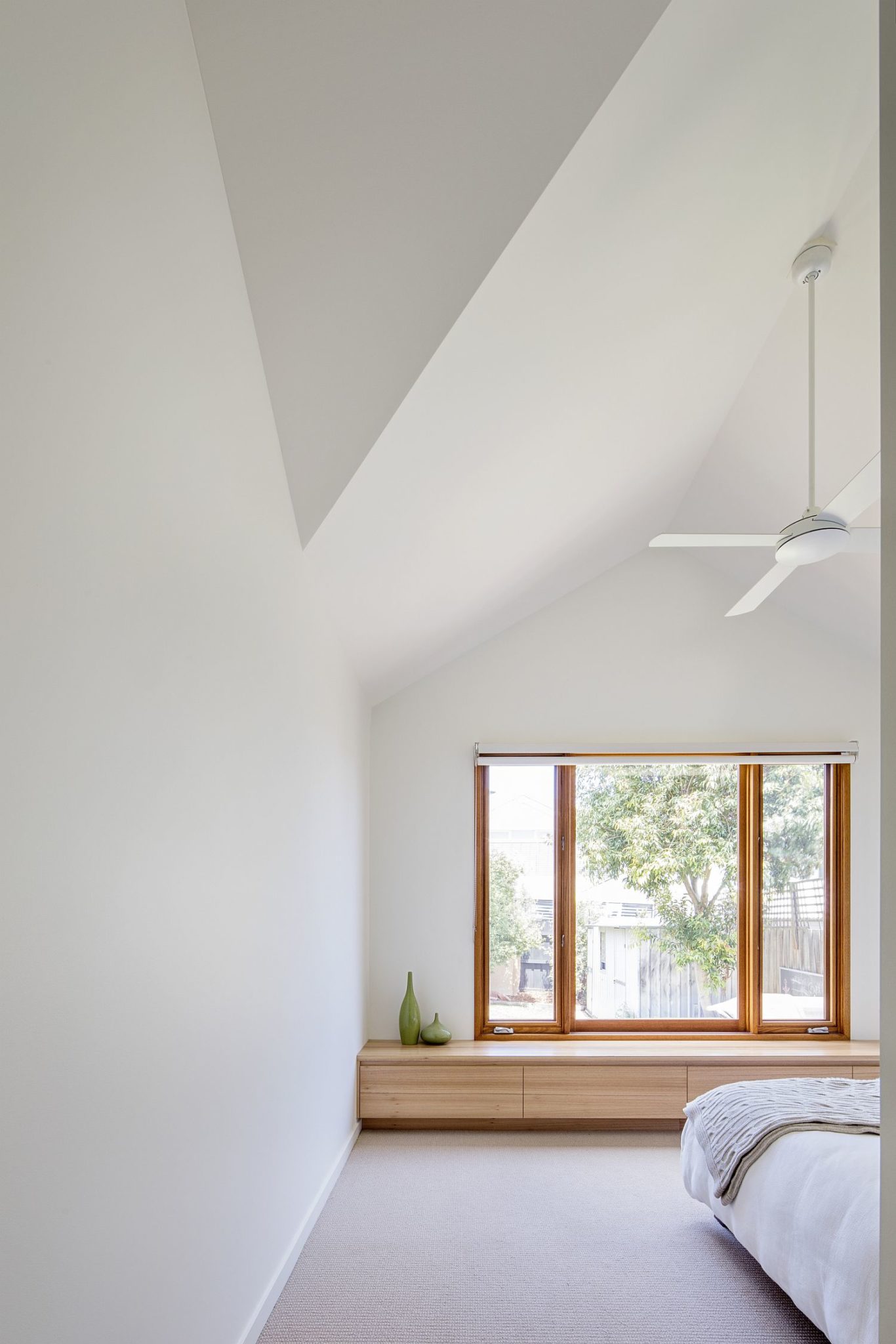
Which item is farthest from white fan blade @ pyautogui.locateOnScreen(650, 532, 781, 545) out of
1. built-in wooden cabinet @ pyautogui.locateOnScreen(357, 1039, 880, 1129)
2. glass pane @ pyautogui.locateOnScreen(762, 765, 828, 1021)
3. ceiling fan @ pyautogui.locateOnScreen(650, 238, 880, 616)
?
built-in wooden cabinet @ pyautogui.locateOnScreen(357, 1039, 880, 1129)

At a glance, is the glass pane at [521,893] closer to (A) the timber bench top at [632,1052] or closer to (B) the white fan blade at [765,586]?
(A) the timber bench top at [632,1052]

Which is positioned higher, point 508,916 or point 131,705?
point 131,705

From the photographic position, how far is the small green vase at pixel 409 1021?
4.67 meters

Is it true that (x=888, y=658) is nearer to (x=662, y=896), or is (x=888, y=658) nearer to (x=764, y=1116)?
(x=764, y=1116)

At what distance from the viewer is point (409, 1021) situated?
4.66 metres

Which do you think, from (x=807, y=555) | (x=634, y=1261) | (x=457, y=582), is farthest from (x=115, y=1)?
(x=634, y=1261)

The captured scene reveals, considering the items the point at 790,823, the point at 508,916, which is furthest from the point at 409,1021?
the point at 790,823

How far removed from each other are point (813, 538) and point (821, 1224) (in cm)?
193

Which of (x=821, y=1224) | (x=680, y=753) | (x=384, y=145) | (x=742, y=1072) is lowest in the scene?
A: (x=742, y=1072)

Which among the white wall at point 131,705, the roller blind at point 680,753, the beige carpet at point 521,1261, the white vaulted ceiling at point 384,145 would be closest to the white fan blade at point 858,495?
the white vaulted ceiling at point 384,145

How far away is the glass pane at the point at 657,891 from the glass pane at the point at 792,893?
18 centimetres

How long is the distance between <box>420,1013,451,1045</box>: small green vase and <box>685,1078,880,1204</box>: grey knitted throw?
1504mm

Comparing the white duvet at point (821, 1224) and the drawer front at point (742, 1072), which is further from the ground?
the white duvet at point (821, 1224)

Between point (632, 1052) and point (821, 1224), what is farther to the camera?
point (632, 1052)
